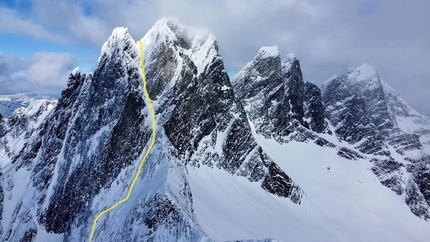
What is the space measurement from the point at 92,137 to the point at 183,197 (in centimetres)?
2752

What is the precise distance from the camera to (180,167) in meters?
54.0

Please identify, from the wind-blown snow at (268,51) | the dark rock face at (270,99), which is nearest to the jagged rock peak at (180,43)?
the dark rock face at (270,99)

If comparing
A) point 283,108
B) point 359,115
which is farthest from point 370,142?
point 283,108

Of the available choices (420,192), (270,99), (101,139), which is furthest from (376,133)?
(101,139)

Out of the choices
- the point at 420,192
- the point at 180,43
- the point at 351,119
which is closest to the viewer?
the point at 180,43

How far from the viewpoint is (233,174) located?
7431 cm

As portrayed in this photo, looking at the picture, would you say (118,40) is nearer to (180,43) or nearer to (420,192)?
(180,43)

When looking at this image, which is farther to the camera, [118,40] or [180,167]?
[118,40]

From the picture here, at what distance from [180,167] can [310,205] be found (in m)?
52.1

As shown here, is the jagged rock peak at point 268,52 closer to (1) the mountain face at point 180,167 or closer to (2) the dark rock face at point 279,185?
(1) the mountain face at point 180,167

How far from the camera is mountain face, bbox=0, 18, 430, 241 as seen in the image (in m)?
48.7

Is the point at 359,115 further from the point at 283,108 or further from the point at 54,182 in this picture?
the point at 54,182

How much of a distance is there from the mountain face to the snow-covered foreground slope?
16.6 inches

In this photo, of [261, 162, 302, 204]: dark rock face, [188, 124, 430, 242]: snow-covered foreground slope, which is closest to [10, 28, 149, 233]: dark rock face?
[188, 124, 430, 242]: snow-covered foreground slope
